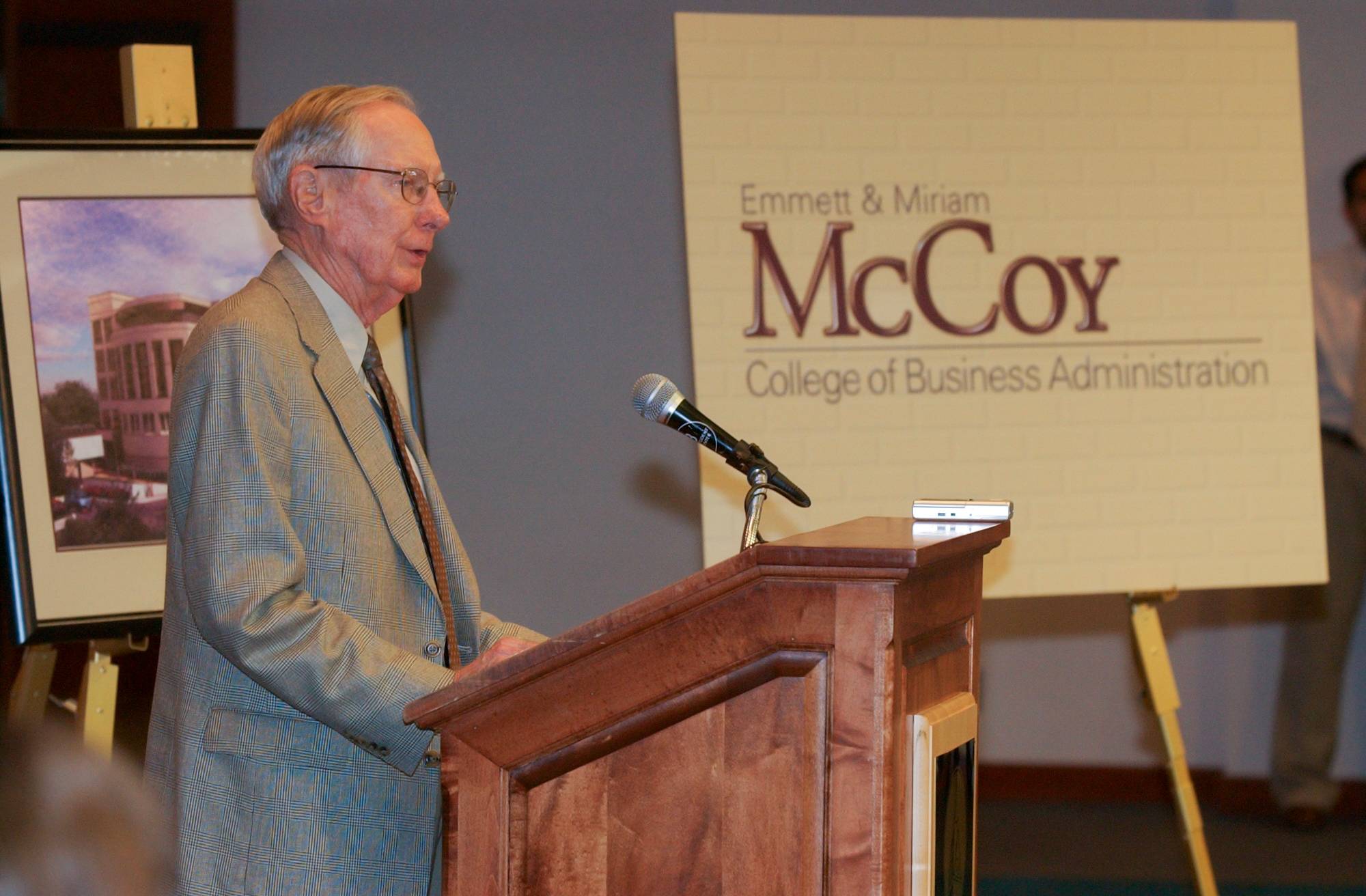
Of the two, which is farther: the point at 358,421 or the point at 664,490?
the point at 664,490

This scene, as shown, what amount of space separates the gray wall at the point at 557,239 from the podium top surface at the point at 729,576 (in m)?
2.77

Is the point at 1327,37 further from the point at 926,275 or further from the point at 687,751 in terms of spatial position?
the point at 687,751

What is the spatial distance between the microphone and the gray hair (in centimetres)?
52

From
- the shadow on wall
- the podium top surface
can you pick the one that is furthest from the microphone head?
the shadow on wall

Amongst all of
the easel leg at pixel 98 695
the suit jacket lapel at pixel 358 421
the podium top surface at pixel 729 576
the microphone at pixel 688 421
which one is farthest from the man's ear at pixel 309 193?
the easel leg at pixel 98 695

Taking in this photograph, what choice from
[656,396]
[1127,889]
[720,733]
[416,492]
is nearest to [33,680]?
[416,492]

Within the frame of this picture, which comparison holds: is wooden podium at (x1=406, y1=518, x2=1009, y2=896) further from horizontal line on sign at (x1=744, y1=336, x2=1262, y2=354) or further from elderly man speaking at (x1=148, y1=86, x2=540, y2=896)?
horizontal line on sign at (x1=744, y1=336, x2=1262, y2=354)

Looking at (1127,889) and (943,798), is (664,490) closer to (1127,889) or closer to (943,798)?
(1127,889)

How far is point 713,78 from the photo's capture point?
3.02m

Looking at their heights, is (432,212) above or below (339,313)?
above

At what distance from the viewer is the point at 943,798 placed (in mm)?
1547

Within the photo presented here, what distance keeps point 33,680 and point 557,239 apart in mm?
2129

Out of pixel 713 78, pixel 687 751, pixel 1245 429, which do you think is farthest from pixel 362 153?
pixel 1245 429

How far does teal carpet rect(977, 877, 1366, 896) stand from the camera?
4047mm
